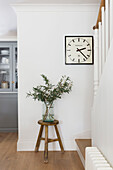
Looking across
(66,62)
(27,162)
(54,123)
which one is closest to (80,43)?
(66,62)

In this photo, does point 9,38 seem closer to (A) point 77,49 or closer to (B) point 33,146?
(A) point 77,49

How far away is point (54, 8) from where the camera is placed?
131 inches

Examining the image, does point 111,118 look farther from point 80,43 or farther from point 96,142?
point 80,43

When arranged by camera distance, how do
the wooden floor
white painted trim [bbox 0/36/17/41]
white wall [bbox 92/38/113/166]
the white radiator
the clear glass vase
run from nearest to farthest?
the white radiator < white wall [bbox 92/38/113/166] < the wooden floor < the clear glass vase < white painted trim [bbox 0/36/17/41]

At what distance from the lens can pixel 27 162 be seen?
9.32 feet

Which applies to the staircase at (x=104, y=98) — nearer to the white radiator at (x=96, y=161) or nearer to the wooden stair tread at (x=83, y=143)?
the white radiator at (x=96, y=161)

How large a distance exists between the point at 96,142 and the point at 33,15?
238cm

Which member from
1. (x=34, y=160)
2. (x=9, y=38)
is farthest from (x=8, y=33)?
(x=34, y=160)

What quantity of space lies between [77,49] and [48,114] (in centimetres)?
127

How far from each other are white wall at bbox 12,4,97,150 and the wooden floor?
0.69ft

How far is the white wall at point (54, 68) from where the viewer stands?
3.36 meters

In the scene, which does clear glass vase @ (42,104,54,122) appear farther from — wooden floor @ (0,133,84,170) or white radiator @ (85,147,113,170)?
white radiator @ (85,147,113,170)

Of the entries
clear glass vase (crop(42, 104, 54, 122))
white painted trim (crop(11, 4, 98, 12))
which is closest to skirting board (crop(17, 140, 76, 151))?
clear glass vase (crop(42, 104, 54, 122))

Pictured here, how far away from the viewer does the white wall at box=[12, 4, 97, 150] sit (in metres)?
3.36
